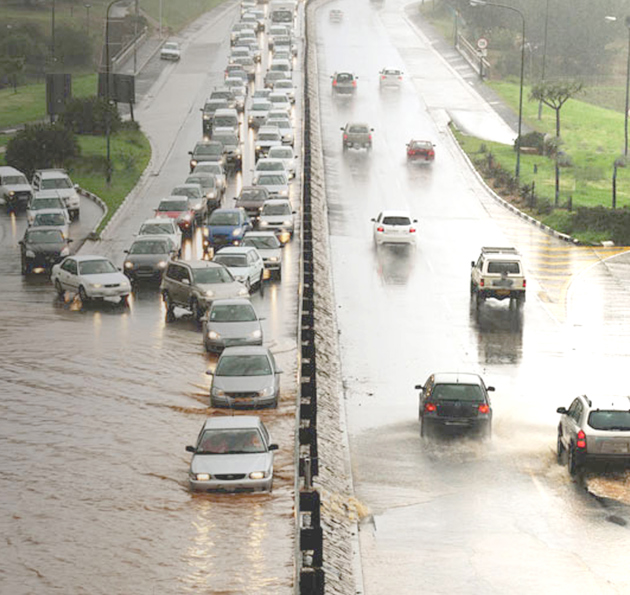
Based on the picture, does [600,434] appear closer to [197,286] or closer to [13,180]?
[197,286]

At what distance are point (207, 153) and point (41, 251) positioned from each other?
22351mm

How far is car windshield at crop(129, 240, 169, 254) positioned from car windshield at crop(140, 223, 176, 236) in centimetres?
338

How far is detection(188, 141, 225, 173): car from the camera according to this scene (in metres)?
73.6

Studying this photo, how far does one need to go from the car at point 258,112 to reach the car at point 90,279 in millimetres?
41254

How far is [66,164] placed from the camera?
7894 cm

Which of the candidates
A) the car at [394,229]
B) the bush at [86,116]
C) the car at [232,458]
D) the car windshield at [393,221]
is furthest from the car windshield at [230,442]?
the bush at [86,116]

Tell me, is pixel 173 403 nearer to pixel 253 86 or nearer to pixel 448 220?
pixel 448 220

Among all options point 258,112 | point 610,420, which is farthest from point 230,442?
point 258,112

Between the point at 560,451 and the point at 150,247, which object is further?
the point at 150,247

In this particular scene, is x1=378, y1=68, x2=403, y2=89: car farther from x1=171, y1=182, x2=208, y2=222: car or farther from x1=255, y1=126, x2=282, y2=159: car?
x1=171, y1=182, x2=208, y2=222: car

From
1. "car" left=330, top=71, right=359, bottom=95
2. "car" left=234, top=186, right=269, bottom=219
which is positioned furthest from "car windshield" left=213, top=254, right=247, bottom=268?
"car" left=330, top=71, right=359, bottom=95

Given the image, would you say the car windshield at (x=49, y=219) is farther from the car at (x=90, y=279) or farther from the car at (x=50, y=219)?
the car at (x=90, y=279)

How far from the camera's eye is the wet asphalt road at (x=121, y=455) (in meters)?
23.8

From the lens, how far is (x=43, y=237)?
2095 inches
